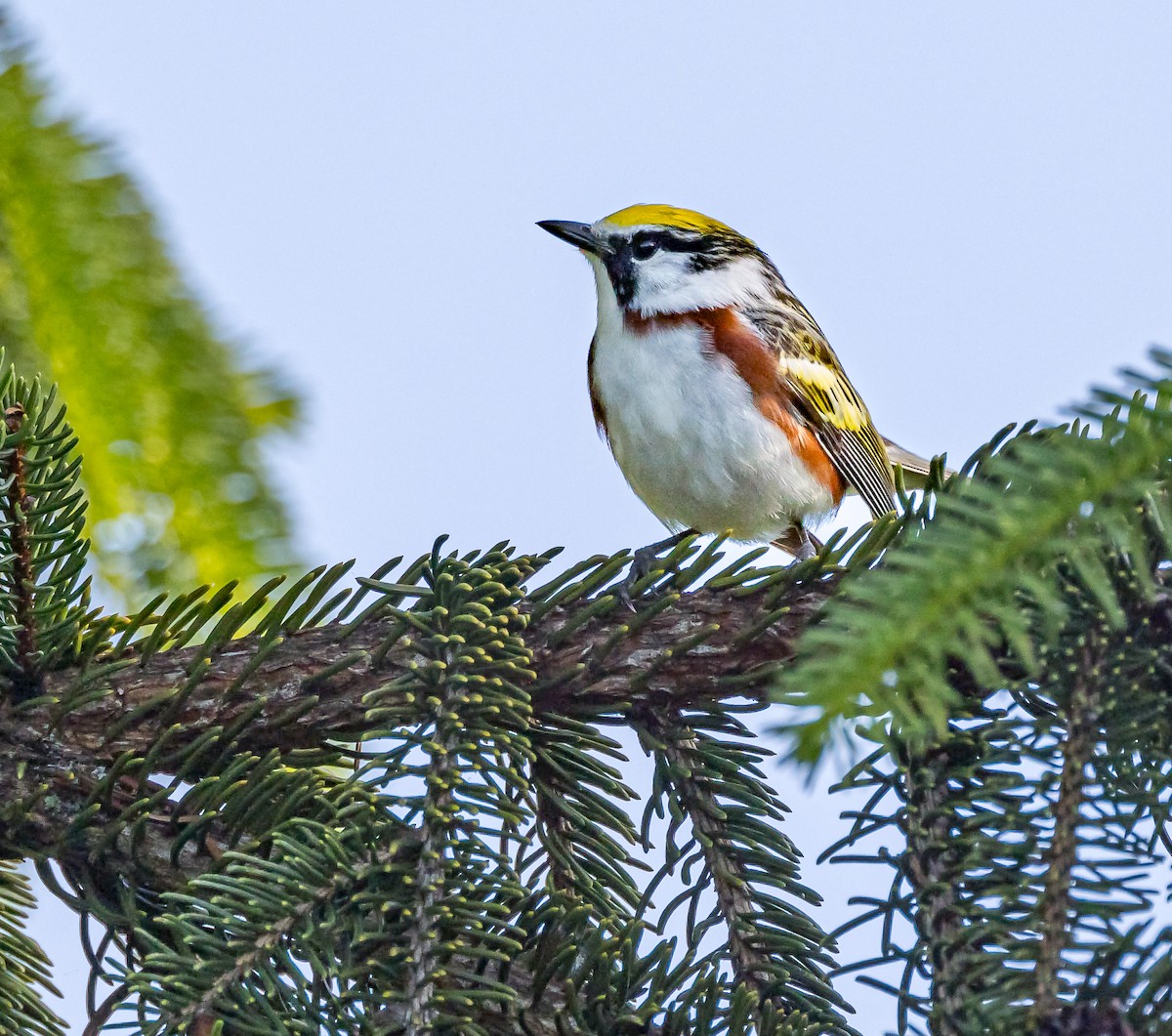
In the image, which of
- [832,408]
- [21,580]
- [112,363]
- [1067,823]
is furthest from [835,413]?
[1067,823]

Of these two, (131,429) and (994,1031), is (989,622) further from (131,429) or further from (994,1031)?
(131,429)

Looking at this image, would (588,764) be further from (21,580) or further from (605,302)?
(605,302)

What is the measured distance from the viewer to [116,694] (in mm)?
1876

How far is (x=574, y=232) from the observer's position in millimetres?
4090

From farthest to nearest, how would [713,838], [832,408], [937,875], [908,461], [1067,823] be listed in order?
[908,461], [832,408], [713,838], [937,875], [1067,823]

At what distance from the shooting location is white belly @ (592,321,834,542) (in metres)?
3.53

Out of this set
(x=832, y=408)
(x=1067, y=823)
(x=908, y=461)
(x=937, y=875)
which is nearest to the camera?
(x=1067, y=823)

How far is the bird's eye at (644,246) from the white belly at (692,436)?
0.39m

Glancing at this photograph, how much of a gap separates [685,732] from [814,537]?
7.46ft

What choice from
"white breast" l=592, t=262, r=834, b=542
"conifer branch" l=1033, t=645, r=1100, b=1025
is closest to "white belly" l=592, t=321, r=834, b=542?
"white breast" l=592, t=262, r=834, b=542

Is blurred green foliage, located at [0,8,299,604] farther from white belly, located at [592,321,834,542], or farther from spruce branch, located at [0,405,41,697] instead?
white belly, located at [592,321,834,542]

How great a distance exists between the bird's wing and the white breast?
0.58 feet

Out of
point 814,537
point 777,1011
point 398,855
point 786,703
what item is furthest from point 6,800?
point 814,537

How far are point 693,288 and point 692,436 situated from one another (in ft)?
2.09
